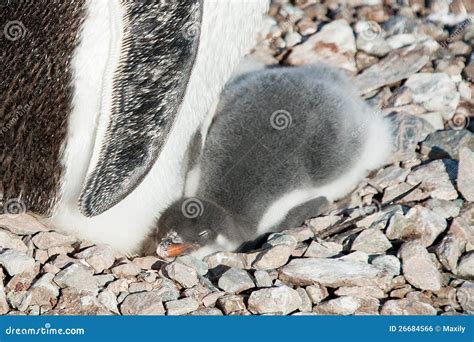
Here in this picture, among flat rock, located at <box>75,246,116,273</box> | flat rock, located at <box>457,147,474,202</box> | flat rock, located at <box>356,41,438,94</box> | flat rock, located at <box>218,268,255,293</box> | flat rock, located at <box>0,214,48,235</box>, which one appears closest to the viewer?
flat rock, located at <box>218,268,255,293</box>

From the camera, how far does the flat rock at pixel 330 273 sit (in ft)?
7.39

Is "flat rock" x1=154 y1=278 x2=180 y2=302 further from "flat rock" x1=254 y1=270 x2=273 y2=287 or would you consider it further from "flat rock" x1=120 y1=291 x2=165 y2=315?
"flat rock" x1=254 y1=270 x2=273 y2=287

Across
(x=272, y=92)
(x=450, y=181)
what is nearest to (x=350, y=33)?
(x=272, y=92)

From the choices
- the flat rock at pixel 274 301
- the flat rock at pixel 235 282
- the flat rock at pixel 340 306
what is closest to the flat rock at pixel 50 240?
the flat rock at pixel 235 282

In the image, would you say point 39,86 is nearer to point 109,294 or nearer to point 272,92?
point 109,294

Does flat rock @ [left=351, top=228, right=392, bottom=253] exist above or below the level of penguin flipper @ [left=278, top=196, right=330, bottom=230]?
above

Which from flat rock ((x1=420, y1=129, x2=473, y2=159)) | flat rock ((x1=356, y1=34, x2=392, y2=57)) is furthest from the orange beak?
flat rock ((x1=356, y1=34, x2=392, y2=57))

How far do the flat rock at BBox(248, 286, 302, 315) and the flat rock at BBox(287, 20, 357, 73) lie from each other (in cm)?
136

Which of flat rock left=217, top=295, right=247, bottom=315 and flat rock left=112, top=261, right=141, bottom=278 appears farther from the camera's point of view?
flat rock left=112, top=261, right=141, bottom=278

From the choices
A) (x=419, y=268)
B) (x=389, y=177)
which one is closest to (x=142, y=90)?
(x=419, y=268)

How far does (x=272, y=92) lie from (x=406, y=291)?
0.86 m

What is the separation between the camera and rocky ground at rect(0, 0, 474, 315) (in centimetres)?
220

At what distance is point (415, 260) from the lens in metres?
2.27

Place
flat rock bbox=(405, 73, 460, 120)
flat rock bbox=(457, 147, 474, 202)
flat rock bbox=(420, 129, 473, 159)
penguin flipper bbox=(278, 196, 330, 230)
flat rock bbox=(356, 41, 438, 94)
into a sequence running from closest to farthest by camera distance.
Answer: flat rock bbox=(457, 147, 474, 202)
penguin flipper bbox=(278, 196, 330, 230)
flat rock bbox=(420, 129, 473, 159)
flat rock bbox=(405, 73, 460, 120)
flat rock bbox=(356, 41, 438, 94)
